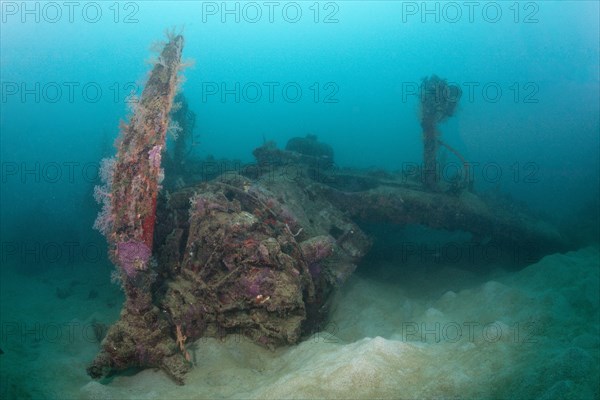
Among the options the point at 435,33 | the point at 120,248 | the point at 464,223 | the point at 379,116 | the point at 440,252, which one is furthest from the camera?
the point at 435,33

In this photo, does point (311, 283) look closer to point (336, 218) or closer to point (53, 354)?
point (336, 218)

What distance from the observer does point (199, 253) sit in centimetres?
541

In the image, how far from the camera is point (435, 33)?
397ft

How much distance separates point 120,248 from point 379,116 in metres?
102

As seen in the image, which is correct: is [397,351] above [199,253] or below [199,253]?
A: below

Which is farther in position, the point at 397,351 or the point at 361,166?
the point at 361,166

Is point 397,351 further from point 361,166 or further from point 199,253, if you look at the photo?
point 361,166

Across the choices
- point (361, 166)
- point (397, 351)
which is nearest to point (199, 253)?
point (397, 351)

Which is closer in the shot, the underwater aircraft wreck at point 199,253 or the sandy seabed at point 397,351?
the sandy seabed at point 397,351

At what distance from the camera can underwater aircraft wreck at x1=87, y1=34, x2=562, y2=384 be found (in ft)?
14.2

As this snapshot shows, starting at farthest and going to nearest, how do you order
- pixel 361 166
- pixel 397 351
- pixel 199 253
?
pixel 361 166 → pixel 199 253 → pixel 397 351

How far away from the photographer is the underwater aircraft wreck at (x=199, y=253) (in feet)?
14.2

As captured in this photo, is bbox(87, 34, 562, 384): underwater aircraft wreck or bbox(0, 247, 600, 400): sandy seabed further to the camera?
bbox(87, 34, 562, 384): underwater aircraft wreck

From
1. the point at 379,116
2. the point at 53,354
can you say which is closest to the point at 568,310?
the point at 53,354
